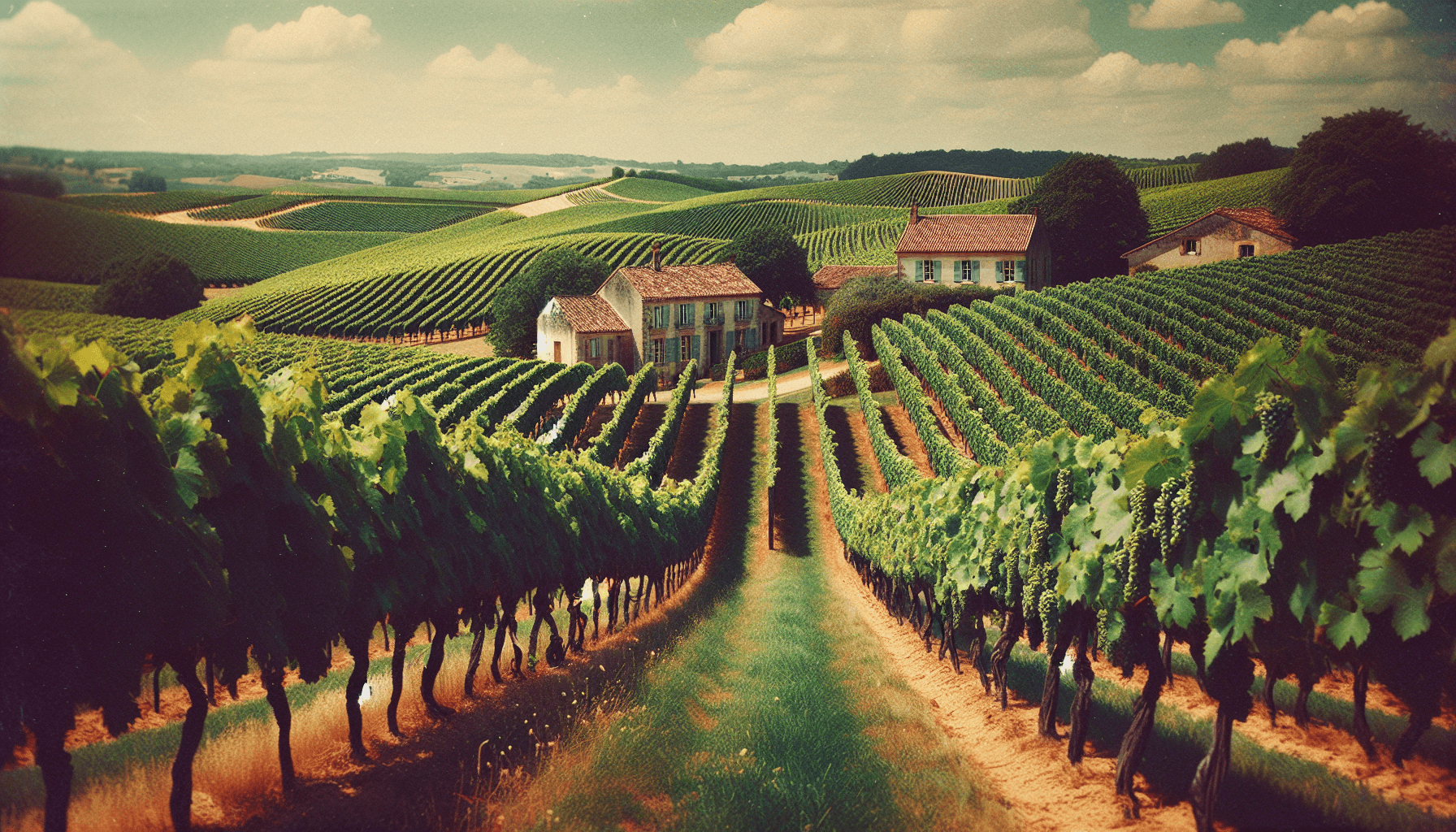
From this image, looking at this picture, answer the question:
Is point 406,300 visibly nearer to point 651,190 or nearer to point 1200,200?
point 1200,200

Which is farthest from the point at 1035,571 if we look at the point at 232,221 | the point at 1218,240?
the point at 232,221

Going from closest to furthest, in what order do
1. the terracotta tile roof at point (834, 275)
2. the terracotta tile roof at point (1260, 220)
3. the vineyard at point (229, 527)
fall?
1. the vineyard at point (229, 527)
2. the terracotta tile roof at point (1260, 220)
3. the terracotta tile roof at point (834, 275)

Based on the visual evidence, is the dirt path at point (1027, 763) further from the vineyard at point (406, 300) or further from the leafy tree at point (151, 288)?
the vineyard at point (406, 300)

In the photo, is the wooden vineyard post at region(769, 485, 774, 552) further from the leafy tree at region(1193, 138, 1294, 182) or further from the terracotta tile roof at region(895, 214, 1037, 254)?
the leafy tree at region(1193, 138, 1294, 182)

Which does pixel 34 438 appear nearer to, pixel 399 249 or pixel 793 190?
pixel 399 249

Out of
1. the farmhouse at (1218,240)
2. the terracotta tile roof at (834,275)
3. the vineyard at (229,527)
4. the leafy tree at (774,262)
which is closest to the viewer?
the vineyard at (229,527)

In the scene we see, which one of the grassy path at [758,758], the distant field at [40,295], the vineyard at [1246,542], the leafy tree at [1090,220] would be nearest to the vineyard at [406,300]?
the leafy tree at [1090,220]

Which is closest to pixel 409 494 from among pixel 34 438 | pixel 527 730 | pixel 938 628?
pixel 527 730

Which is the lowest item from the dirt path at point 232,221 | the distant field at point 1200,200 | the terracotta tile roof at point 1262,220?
the terracotta tile roof at point 1262,220

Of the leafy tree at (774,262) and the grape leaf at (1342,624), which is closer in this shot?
the grape leaf at (1342,624)
